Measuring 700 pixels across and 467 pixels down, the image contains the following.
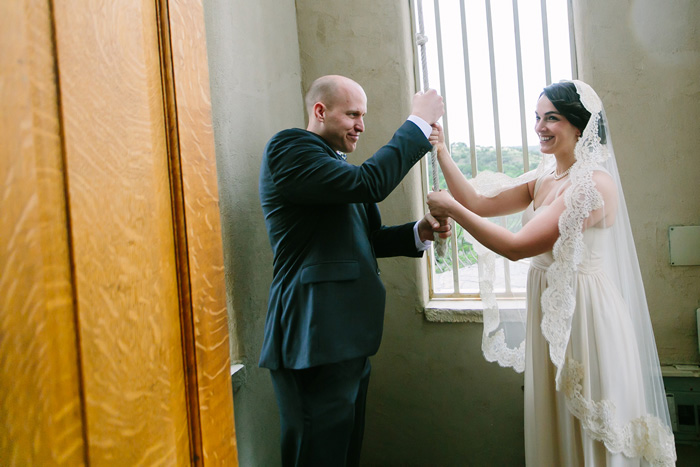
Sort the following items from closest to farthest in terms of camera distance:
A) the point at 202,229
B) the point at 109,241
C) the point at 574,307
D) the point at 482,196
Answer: the point at 109,241 < the point at 202,229 < the point at 574,307 < the point at 482,196

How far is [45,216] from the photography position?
69 cm

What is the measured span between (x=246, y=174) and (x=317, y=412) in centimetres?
94

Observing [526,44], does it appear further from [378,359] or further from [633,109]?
[378,359]

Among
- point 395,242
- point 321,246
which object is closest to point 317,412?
point 321,246

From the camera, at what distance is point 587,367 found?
1489 millimetres

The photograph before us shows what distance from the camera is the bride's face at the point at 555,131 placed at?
1.64 m

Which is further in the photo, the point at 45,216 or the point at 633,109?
the point at 633,109

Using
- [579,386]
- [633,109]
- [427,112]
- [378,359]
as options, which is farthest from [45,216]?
[633,109]

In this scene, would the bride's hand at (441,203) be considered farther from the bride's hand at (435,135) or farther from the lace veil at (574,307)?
the lace veil at (574,307)

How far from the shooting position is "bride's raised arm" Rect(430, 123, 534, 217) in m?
1.92

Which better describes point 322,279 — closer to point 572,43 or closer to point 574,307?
point 574,307

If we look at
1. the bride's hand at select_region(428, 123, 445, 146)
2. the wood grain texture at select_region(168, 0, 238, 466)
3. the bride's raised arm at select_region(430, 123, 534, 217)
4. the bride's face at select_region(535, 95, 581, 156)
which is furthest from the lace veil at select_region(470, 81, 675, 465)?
the wood grain texture at select_region(168, 0, 238, 466)

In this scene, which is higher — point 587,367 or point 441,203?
point 441,203

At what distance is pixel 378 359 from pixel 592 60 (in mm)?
1839
